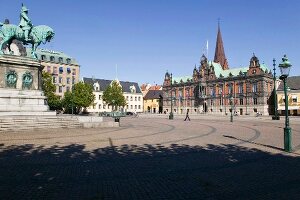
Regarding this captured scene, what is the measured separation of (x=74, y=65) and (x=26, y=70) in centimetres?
7407

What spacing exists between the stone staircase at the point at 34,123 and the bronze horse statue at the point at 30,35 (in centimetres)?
721

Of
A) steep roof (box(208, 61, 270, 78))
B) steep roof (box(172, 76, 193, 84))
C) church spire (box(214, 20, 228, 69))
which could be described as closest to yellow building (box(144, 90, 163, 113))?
steep roof (box(172, 76, 193, 84))

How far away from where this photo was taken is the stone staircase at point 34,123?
22.4 metres

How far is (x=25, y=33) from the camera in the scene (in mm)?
28094

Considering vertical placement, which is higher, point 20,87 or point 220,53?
point 220,53

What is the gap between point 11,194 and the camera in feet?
22.7

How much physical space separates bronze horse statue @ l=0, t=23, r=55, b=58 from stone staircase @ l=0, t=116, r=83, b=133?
23.7ft

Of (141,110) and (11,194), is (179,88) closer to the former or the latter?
(141,110)

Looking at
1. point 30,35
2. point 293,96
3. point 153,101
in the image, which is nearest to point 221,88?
point 293,96

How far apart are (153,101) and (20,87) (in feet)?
331

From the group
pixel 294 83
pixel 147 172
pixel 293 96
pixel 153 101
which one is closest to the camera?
pixel 147 172

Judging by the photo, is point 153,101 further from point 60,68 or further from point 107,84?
point 60,68

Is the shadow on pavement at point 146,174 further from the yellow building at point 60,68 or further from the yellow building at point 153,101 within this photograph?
the yellow building at point 153,101

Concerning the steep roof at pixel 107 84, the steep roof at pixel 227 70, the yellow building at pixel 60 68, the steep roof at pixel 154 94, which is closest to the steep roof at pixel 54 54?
the yellow building at pixel 60 68
